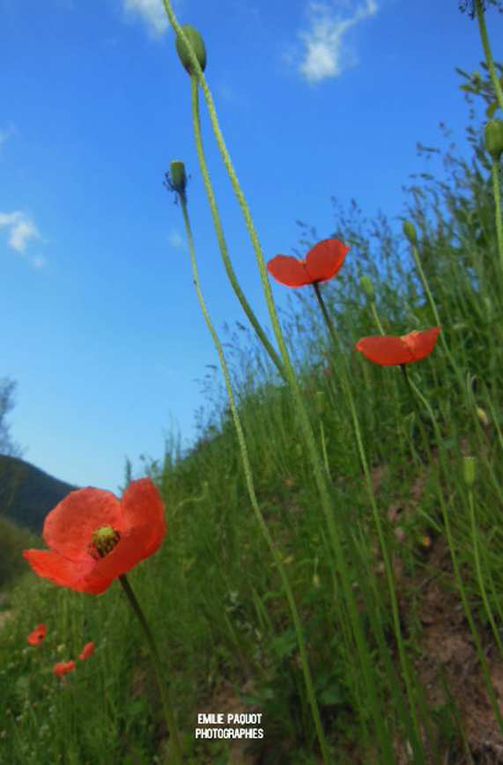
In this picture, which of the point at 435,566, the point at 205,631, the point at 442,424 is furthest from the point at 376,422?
the point at 205,631

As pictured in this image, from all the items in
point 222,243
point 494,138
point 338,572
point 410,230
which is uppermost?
point 410,230

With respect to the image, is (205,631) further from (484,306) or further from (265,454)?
(484,306)

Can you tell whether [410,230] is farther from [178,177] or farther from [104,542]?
[104,542]

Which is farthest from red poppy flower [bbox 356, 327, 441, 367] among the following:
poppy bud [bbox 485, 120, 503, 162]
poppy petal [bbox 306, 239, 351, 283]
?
poppy bud [bbox 485, 120, 503, 162]

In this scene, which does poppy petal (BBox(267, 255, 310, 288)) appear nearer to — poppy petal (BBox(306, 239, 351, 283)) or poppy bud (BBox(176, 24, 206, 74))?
poppy petal (BBox(306, 239, 351, 283))

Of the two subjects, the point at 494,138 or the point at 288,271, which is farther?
the point at 288,271

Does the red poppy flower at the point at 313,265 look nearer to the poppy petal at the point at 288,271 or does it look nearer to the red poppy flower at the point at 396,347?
the poppy petal at the point at 288,271

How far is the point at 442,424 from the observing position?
2320 millimetres

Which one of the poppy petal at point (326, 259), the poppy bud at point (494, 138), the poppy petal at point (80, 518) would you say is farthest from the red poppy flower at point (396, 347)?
the poppy petal at point (80, 518)

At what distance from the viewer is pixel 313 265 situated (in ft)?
4.08

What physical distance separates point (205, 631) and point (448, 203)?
222cm

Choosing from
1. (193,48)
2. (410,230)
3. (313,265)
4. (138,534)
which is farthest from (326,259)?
(138,534)

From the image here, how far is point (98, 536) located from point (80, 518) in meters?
0.07

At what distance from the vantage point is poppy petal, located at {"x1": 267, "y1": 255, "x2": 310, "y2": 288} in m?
1.26
